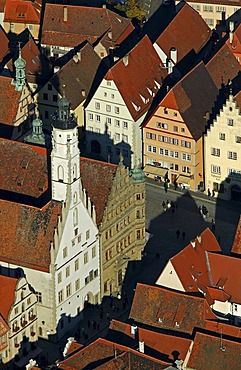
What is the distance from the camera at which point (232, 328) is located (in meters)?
154

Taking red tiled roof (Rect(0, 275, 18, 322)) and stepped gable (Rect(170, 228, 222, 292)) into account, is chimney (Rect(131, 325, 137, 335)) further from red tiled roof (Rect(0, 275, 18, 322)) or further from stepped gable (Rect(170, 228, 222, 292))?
red tiled roof (Rect(0, 275, 18, 322))

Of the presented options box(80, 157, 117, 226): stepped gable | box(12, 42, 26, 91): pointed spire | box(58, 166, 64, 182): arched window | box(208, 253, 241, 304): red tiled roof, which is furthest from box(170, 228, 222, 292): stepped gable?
box(12, 42, 26, 91): pointed spire

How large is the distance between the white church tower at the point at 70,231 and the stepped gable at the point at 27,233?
96cm

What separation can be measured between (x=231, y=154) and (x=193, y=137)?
4703 mm

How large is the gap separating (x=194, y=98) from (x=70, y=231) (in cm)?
3505

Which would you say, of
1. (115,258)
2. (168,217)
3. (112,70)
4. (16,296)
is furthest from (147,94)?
(16,296)

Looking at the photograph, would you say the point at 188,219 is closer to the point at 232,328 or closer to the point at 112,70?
the point at 112,70

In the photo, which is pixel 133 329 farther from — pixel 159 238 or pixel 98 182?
pixel 159 238

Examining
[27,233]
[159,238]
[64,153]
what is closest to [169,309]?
[27,233]

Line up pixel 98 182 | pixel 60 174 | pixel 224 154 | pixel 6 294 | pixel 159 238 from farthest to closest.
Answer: pixel 224 154, pixel 159 238, pixel 98 182, pixel 60 174, pixel 6 294

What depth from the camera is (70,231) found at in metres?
166

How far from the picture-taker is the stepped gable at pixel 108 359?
146750mm

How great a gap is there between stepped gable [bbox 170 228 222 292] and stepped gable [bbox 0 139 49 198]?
1660 centimetres

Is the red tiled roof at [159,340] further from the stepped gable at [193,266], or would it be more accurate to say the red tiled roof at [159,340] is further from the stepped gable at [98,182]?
the stepped gable at [98,182]
